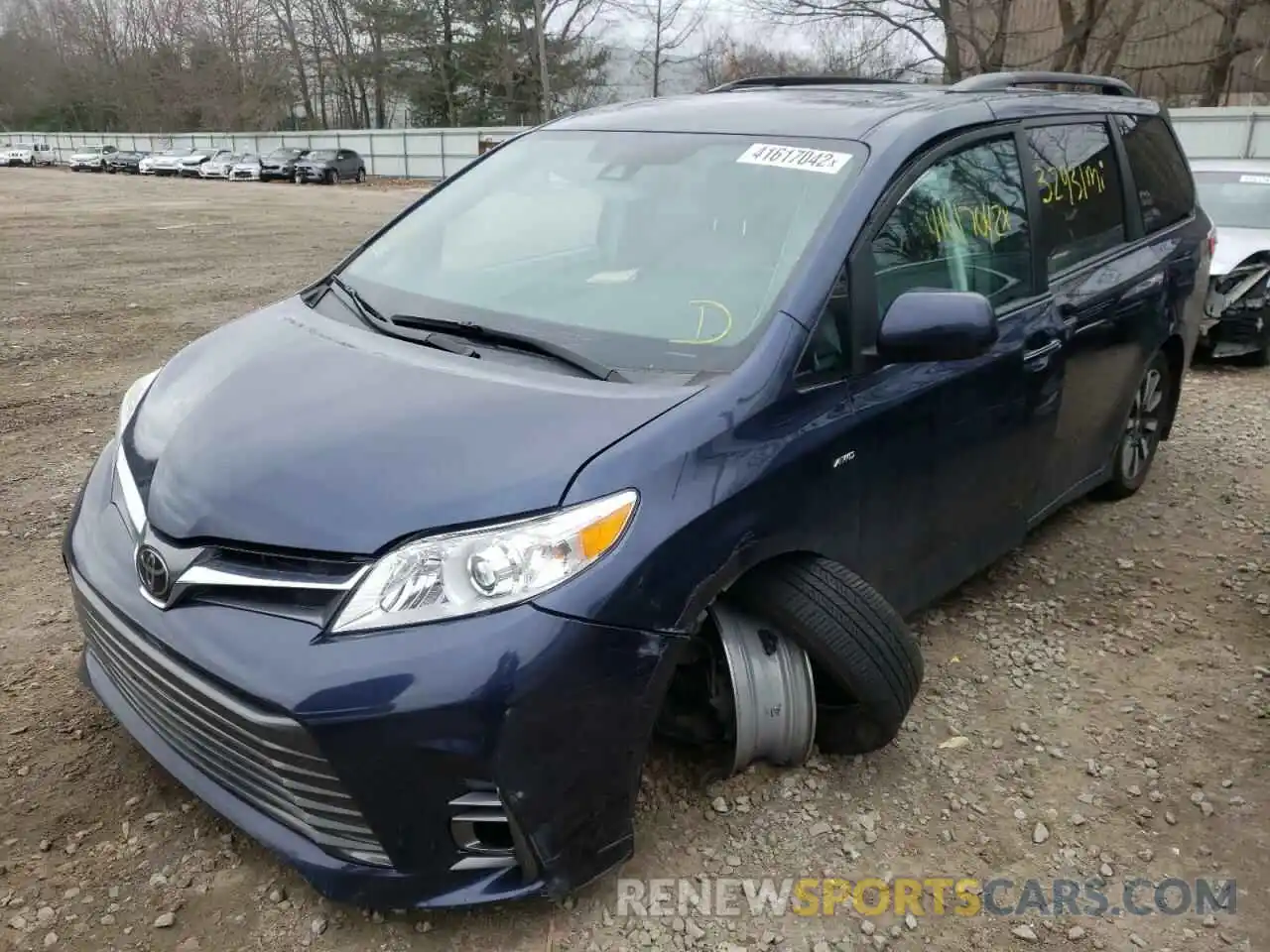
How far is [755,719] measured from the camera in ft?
8.48

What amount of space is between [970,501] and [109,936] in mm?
2625

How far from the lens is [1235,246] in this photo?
7.71 meters

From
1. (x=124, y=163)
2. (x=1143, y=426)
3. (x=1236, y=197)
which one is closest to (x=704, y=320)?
(x=1143, y=426)

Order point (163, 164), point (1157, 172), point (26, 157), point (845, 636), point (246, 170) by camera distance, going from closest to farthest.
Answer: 1. point (845, 636)
2. point (1157, 172)
3. point (246, 170)
4. point (163, 164)
5. point (26, 157)

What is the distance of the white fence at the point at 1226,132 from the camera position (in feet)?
74.0

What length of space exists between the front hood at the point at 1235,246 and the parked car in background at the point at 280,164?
3761 centimetres

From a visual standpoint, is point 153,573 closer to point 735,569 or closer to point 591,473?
point 591,473

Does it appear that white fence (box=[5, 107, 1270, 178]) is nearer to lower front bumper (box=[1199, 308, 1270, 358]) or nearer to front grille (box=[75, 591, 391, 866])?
lower front bumper (box=[1199, 308, 1270, 358])

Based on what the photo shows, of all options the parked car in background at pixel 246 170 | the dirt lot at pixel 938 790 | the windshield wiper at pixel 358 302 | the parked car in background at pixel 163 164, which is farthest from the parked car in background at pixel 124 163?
the windshield wiper at pixel 358 302

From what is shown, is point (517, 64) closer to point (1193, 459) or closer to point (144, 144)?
point (144, 144)

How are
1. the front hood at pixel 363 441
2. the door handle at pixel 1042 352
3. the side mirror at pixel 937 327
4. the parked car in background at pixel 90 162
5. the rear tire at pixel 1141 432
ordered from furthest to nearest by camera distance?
the parked car in background at pixel 90 162, the rear tire at pixel 1141 432, the door handle at pixel 1042 352, the side mirror at pixel 937 327, the front hood at pixel 363 441

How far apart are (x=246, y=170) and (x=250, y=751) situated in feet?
143

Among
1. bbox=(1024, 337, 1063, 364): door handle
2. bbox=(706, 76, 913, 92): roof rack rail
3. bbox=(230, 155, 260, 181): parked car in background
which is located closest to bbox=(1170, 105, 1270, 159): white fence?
bbox=(706, 76, 913, 92): roof rack rail

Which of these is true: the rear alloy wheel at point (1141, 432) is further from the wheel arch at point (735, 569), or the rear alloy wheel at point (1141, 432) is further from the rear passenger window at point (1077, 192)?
the wheel arch at point (735, 569)
